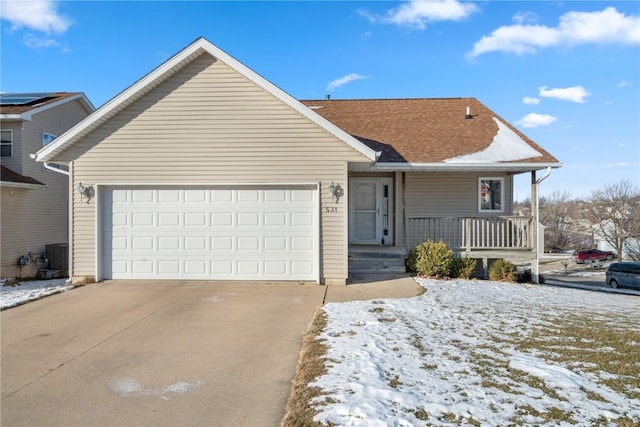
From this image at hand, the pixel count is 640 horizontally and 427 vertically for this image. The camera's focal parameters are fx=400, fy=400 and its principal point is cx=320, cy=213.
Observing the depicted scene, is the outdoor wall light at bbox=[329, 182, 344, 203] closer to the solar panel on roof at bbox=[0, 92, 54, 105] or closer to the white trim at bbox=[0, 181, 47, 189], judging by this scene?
the white trim at bbox=[0, 181, 47, 189]

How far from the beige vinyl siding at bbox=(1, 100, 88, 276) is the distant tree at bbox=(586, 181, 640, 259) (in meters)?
49.5

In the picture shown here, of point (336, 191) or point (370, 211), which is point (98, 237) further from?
point (370, 211)

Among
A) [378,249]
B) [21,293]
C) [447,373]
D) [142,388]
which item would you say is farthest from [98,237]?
[447,373]

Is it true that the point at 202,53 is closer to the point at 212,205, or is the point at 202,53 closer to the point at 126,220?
the point at 212,205

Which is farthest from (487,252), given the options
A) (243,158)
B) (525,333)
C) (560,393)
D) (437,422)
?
(437,422)

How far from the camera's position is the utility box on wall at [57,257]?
1505 cm

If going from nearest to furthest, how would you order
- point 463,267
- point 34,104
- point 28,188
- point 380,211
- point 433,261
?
1. point 433,261
2. point 463,267
3. point 380,211
4. point 28,188
5. point 34,104

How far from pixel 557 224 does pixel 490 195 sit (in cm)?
5310

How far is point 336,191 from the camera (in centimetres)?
945

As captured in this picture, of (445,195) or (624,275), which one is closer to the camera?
(445,195)

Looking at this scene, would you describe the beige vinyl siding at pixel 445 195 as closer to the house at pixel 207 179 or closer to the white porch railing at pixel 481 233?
the white porch railing at pixel 481 233

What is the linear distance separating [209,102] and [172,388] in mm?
7200

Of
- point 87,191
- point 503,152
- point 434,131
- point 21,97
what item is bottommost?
point 87,191

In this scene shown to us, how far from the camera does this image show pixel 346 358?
4.67 m
